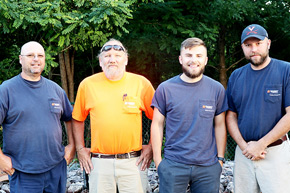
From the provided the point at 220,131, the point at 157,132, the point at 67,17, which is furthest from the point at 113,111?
the point at 67,17

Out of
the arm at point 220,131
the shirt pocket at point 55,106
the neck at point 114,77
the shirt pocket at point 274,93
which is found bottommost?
the arm at point 220,131

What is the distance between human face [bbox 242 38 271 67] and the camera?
291cm

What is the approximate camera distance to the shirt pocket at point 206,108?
2.85m

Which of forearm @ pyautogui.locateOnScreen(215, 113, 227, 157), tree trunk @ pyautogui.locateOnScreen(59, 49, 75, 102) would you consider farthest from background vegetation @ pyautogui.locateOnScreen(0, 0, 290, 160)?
forearm @ pyautogui.locateOnScreen(215, 113, 227, 157)

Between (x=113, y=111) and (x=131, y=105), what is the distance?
19cm

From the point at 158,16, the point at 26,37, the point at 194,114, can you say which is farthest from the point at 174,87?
the point at 26,37

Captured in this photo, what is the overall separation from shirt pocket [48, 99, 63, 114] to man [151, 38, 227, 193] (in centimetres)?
98

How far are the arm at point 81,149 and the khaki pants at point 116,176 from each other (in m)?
0.08

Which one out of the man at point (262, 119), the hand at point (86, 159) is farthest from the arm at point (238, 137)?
the hand at point (86, 159)

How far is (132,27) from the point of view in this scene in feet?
23.7

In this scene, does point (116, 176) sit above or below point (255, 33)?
below

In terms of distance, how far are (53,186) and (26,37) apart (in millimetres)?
5514

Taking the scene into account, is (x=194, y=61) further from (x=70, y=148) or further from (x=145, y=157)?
(x=70, y=148)

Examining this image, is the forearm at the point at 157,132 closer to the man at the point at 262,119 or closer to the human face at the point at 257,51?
the man at the point at 262,119
